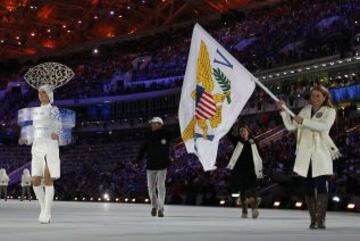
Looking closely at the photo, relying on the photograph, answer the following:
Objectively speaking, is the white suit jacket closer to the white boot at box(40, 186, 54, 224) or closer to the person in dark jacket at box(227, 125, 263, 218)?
the white boot at box(40, 186, 54, 224)

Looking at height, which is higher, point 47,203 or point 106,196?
point 106,196

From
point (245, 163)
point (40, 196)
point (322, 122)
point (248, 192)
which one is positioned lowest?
point (40, 196)

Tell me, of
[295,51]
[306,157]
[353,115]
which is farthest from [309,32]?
[306,157]

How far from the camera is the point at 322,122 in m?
10.4

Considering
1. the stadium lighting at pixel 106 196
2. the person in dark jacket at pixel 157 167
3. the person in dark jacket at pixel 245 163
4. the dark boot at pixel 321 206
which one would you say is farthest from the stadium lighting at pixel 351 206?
the stadium lighting at pixel 106 196

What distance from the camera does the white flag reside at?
11586mm

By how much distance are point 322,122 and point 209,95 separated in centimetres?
229

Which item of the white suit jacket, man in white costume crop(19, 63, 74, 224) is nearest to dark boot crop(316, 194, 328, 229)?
the white suit jacket

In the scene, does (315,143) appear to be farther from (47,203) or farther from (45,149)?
(47,203)

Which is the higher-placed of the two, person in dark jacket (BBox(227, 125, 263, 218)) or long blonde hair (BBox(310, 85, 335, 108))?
long blonde hair (BBox(310, 85, 335, 108))

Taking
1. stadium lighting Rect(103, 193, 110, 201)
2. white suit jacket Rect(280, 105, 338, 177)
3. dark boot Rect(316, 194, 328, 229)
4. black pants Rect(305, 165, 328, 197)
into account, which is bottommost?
dark boot Rect(316, 194, 328, 229)

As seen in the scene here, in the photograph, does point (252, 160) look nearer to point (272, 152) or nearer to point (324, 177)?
point (324, 177)

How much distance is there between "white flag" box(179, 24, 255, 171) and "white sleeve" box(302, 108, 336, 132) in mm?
1311

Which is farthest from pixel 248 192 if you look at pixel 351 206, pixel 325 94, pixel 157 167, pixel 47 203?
pixel 351 206
